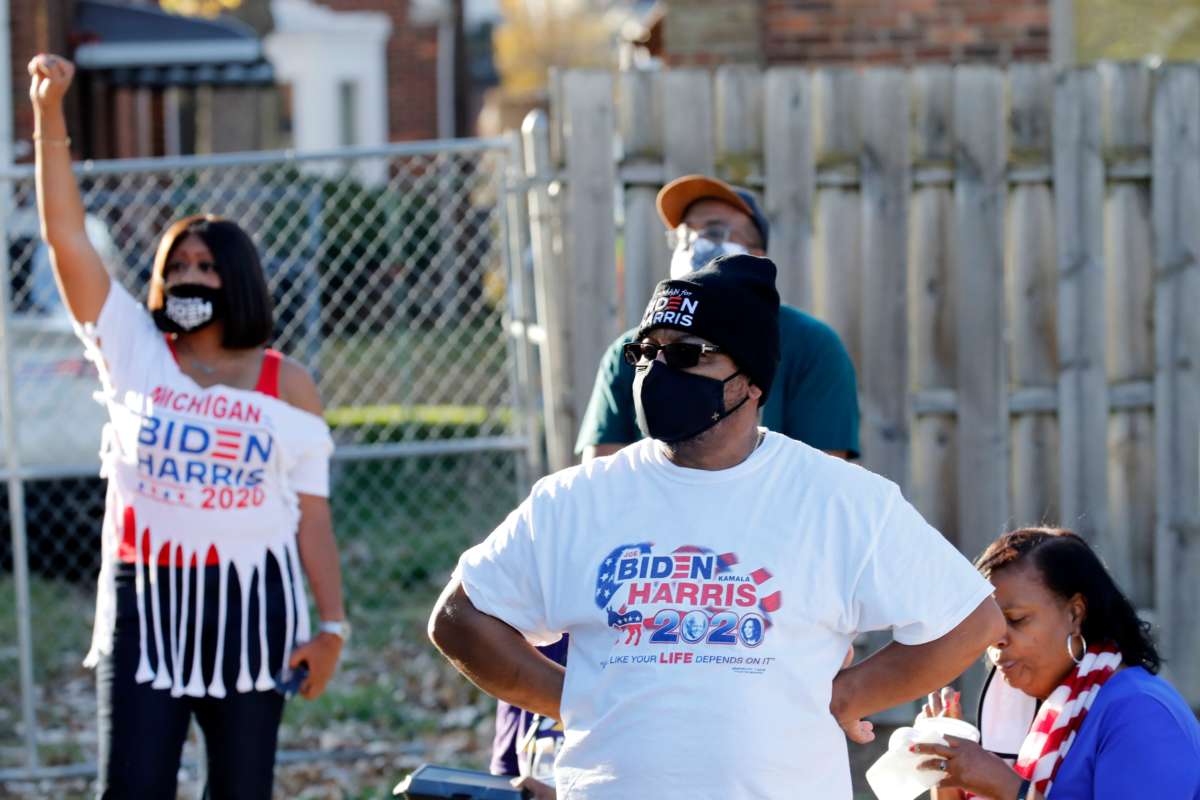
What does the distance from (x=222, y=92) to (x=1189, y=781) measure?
19.8 metres

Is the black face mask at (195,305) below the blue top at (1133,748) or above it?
above

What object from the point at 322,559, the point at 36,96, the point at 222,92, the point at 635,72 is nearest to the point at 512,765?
the point at 322,559

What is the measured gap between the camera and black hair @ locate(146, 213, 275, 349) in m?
4.04

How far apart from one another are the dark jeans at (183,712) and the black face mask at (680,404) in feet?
5.90

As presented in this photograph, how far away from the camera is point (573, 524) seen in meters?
2.60

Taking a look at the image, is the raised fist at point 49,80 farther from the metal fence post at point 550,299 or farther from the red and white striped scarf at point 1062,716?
the red and white striped scarf at point 1062,716

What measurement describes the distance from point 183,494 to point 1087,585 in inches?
86.3

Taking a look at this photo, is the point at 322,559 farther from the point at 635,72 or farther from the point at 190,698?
the point at 635,72

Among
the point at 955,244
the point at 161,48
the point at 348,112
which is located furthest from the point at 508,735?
the point at 348,112

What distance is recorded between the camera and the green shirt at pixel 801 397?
12.4ft

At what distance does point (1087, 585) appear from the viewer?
10.2ft

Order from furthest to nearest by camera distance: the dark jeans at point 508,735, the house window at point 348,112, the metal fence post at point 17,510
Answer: the house window at point 348,112
the metal fence post at point 17,510
the dark jeans at point 508,735

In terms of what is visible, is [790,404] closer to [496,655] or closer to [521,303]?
[496,655]

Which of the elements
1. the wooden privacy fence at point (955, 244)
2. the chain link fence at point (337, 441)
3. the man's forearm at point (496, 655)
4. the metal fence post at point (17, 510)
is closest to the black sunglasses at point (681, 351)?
the man's forearm at point (496, 655)
